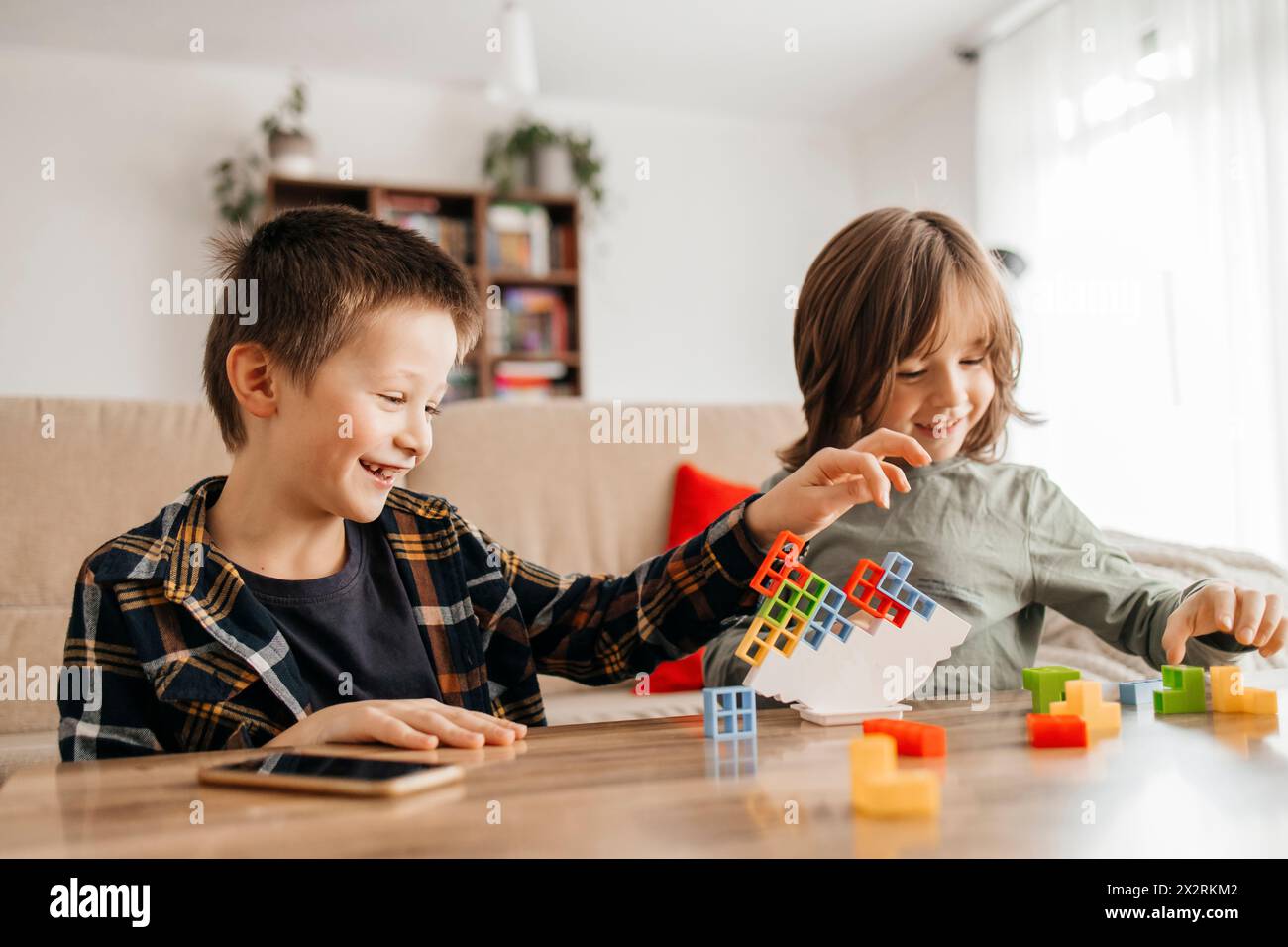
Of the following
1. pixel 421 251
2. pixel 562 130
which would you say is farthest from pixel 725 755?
pixel 562 130

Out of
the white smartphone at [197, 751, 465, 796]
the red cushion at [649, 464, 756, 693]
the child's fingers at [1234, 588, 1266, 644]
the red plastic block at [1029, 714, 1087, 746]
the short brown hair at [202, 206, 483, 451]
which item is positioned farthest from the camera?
the red cushion at [649, 464, 756, 693]

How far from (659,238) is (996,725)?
4741mm

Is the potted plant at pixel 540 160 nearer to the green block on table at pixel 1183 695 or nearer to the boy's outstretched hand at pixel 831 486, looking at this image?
the boy's outstretched hand at pixel 831 486

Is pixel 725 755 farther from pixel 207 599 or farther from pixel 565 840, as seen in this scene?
pixel 207 599

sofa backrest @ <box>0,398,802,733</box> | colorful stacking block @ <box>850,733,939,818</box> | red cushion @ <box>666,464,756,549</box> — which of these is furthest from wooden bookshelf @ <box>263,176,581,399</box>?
colorful stacking block @ <box>850,733,939,818</box>

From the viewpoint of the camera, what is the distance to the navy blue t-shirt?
0.99 meters

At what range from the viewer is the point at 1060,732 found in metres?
0.69

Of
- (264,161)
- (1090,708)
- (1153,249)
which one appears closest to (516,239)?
(264,161)

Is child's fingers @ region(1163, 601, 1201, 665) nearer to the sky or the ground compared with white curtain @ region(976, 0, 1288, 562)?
nearer to the ground

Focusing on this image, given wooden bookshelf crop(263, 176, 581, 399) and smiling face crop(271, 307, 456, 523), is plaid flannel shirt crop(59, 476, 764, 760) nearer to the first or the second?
smiling face crop(271, 307, 456, 523)

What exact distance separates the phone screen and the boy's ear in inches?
18.6

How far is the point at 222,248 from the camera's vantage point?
1.14 m

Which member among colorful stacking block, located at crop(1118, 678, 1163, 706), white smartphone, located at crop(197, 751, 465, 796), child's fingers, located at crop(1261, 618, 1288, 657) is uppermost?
child's fingers, located at crop(1261, 618, 1288, 657)

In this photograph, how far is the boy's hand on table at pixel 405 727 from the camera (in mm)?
717
